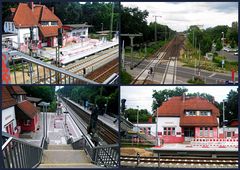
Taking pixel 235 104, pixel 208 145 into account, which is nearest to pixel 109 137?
pixel 208 145

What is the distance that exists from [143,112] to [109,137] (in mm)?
469

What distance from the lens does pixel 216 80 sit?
4.36 metres

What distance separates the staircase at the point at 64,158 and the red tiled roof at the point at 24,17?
4.74 ft

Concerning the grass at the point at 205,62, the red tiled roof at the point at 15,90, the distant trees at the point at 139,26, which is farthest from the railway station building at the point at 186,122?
the red tiled roof at the point at 15,90

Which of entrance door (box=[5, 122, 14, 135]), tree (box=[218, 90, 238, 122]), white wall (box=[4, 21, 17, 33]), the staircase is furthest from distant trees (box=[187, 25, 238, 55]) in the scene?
entrance door (box=[5, 122, 14, 135])

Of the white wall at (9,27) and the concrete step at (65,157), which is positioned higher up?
the white wall at (9,27)

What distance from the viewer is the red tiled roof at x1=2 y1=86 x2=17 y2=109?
4327 mm

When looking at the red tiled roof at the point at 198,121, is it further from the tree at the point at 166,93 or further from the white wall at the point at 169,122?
the tree at the point at 166,93

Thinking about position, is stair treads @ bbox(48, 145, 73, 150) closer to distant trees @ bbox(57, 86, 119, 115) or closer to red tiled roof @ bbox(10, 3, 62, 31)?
distant trees @ bbox(57, 86, 119, 115)

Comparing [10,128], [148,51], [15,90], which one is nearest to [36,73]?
[15,90]

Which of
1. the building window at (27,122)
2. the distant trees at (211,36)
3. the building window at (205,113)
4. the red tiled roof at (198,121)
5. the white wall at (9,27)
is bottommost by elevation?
the building window at (27,122)

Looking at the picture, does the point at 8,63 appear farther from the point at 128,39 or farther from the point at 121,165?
the point at 121,165

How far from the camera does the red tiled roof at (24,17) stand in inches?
171

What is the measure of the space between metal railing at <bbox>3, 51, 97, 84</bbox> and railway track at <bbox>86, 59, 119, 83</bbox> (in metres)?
0.08
